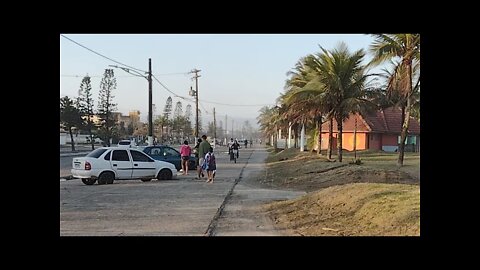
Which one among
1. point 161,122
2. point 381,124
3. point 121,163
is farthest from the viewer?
point 161,122

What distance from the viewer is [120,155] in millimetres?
19281

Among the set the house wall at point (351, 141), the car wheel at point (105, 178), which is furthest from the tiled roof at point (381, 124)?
the car wheel at point (105, 178)

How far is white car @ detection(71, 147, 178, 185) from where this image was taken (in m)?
18.5

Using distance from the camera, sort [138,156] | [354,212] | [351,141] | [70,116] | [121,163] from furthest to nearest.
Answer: [70,116], [351,141], [138,156], [121,163], [354,212]

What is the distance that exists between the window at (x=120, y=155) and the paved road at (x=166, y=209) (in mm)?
862

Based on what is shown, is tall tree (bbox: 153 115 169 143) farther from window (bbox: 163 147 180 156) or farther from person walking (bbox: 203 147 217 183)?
person walking (bbox: 203 147 217 183)

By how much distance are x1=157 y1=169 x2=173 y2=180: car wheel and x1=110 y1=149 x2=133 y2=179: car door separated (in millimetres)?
1465

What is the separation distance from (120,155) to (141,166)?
936mm

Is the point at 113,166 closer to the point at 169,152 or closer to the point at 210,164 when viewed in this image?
the point at 210,164

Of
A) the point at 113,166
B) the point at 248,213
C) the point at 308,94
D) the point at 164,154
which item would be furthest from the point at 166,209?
the point at 308,94

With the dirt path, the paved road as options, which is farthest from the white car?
the dirt path

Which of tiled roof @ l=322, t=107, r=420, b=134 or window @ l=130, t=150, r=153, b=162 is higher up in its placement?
tiled roof @ l=322, t=107, r=420, b=134
